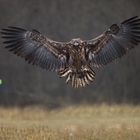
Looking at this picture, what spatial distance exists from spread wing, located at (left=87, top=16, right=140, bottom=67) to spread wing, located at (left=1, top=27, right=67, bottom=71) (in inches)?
10.3

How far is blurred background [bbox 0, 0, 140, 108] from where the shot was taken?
25.3 ft

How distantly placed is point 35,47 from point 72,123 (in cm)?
210

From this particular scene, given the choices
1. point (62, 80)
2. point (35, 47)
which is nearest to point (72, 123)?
point (62, 80)

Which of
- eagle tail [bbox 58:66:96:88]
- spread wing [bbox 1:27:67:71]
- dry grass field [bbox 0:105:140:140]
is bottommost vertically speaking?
dry grass field [bbox 0:105:140:140]

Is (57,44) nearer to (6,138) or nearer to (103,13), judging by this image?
(6,138)

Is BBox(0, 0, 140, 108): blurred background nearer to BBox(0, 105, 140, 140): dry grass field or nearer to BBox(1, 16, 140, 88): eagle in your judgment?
BBox(0, 105, 140, 140): dry grass field

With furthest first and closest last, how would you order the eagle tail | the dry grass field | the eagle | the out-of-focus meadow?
the out-of-focus meadow, the dry grass field, the eagle, the eagle tail

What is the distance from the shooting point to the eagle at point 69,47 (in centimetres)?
507

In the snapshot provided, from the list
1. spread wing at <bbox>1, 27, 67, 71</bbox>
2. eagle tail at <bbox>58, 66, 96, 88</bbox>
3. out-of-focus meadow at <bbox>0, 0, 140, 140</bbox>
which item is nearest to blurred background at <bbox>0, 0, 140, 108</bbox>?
out-of-focus meadow at <bbox>0, 0, 140, 140</bbox>

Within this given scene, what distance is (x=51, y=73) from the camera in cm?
780

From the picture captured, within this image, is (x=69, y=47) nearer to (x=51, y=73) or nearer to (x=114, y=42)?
(x=114, y=42)

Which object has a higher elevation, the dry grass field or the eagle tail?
the eagle tail

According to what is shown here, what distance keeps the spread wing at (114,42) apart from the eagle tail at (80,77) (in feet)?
0.65

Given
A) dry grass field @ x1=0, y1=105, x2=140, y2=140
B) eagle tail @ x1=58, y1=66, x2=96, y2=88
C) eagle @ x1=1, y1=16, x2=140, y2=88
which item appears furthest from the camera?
dry grass field @ x1=0, y1=105, x2=140, y2=140
